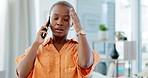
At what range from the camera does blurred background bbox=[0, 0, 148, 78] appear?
2.34 metres

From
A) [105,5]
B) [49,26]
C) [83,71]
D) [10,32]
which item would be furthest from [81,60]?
[105,5]

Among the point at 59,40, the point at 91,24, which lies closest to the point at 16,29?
the point at 59,40

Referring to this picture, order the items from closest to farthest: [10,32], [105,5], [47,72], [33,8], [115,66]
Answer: [47,72] → [10,32] → [33,8] → [115,66] → [105,5]

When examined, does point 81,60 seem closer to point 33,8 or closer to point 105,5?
point 33,8

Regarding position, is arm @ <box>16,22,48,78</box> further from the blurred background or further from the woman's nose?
the blurred background

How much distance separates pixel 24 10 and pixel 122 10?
207cm

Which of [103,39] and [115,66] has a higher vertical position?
[103,39]

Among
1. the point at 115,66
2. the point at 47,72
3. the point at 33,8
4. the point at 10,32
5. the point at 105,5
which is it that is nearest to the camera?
the point at 47,72

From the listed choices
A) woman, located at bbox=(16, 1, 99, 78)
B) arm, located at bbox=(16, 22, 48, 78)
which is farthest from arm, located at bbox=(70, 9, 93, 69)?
arm, located at bbox=(16, 22, 48, 78)

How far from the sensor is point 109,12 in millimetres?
3850

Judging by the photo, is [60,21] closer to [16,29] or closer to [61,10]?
[61,10]

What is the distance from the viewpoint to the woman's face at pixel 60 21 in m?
0.98

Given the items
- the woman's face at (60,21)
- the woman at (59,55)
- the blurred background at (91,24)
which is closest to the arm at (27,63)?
the woman at (59,55)

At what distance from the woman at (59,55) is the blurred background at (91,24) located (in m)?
1.42
